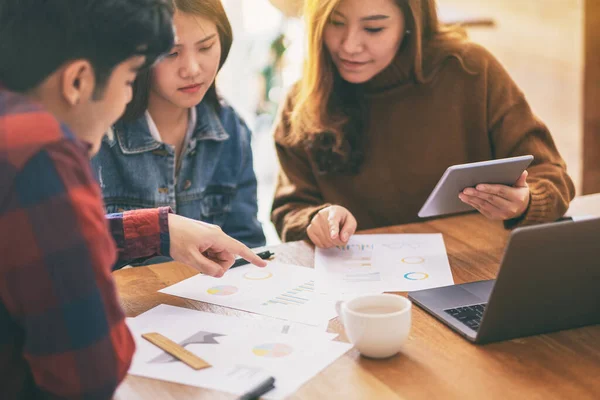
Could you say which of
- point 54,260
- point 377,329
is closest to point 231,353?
point 377,329

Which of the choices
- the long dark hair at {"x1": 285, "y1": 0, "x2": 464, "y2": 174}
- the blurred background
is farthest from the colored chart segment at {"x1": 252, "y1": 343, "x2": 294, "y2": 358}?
the blurred background

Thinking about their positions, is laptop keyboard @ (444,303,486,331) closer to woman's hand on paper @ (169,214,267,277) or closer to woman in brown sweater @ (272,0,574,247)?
woman's hand on paper @ (169,214,267,277)

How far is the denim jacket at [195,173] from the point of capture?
5.25 feet

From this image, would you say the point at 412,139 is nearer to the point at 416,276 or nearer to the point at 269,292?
the point at 416,276

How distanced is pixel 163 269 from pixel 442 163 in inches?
31.5

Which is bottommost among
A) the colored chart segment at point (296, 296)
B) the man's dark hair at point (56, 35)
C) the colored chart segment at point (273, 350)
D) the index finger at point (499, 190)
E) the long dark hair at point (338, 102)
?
the colored chart segment at point (296, 296)

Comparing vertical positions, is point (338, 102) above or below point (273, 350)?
above

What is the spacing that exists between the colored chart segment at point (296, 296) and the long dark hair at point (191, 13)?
0.61 meters

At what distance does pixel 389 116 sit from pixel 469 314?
84 cm

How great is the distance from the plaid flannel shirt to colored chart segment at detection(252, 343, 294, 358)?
0.80ft

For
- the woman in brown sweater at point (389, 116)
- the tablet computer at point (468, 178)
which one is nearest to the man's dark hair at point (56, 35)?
the tablet computer at point (468, 178)

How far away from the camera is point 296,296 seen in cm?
115

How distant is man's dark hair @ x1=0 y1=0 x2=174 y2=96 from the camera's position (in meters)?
0.74

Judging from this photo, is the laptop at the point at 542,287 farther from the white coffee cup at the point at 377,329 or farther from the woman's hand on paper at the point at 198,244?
the woman's hand on paper at the point at 198,244
